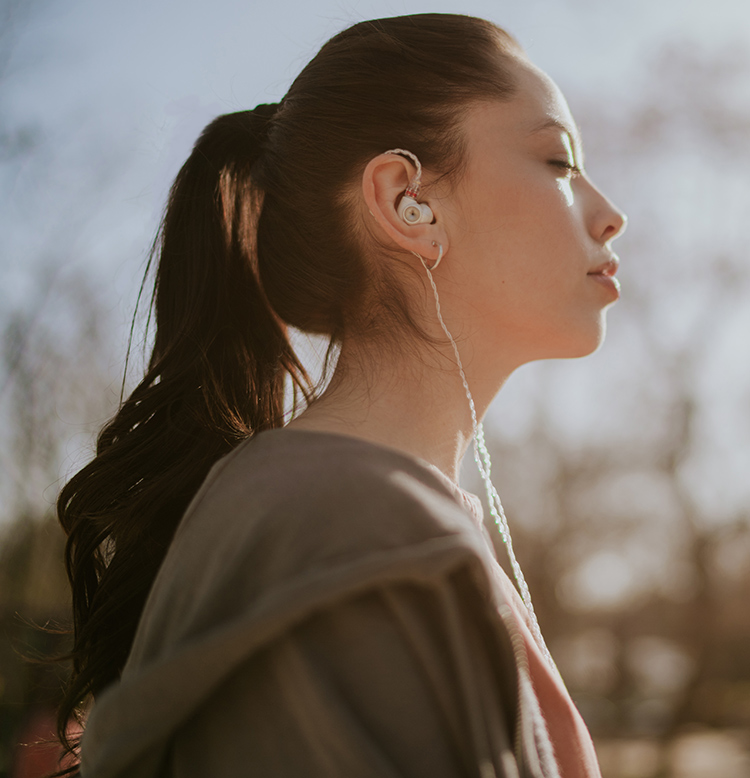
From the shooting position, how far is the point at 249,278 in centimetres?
178

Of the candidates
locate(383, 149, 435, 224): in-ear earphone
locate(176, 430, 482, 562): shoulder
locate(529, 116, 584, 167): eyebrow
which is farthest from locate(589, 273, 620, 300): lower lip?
locate(176, 430, 482, 562): shoulder

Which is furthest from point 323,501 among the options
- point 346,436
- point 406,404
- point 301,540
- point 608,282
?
point 608,282

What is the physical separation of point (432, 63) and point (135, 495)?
117 cm

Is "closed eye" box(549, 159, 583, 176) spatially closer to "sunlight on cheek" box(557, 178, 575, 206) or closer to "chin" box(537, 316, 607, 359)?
"sunlight on cheek" box(557, 178, 575, 206)

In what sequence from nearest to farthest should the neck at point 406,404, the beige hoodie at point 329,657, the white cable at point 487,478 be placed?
the beige hoodie at point 329,657, the neck at point 406,404, the white cable at point 487,478

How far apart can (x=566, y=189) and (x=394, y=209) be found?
377 mm

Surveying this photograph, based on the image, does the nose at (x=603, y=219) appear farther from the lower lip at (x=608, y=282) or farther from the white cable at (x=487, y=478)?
the white cable at (x=487, y=478)

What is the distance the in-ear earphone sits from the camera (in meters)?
1.50

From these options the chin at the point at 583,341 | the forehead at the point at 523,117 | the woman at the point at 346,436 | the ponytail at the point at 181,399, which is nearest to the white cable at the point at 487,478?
the woman at the point at 346,436

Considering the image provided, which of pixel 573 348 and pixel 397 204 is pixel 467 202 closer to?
pixel 397 204

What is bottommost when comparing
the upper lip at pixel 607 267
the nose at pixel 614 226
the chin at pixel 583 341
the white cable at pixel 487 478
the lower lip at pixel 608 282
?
the white cable at pixel 487 478

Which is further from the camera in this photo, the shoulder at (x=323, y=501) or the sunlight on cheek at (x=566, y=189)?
the sunlight on cheek at (x=566, y=189)

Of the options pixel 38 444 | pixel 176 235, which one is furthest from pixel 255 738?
pixel 38 444

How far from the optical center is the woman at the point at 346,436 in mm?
884
